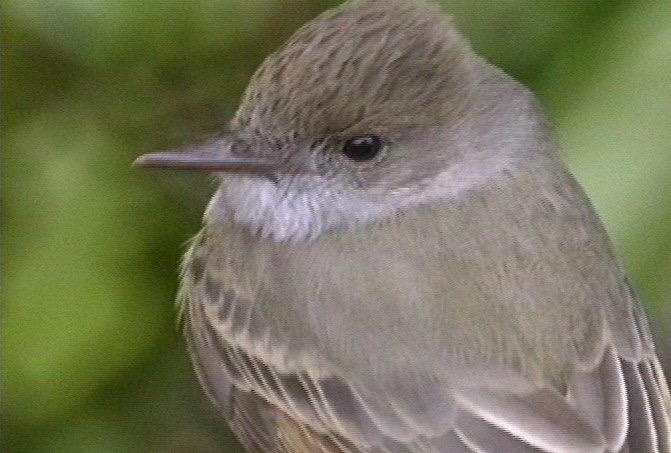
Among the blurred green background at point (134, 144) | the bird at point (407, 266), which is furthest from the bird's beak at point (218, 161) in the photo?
the blurred green background at point (134, 144)

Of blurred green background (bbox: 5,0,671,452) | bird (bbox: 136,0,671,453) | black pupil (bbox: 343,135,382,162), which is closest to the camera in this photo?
bird (bbox: 136,0,671,453)

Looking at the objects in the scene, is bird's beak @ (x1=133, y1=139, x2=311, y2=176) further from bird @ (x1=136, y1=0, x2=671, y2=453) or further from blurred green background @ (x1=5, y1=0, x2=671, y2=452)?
blurred green background @ (x1=5, y1=0, x2=671, y2=452)

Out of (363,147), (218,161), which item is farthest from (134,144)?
(363,147)

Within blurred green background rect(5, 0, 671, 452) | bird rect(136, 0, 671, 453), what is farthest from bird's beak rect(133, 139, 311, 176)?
blurred green background rect(5, 0, 671, 452)

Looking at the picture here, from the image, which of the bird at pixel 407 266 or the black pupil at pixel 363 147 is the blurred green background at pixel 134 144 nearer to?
the bird at pixel 407 266

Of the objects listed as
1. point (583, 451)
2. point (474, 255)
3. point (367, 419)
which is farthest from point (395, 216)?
point (583, 451)

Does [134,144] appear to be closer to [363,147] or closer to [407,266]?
[363,147]

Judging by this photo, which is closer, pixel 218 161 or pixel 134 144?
pixel 218 161
